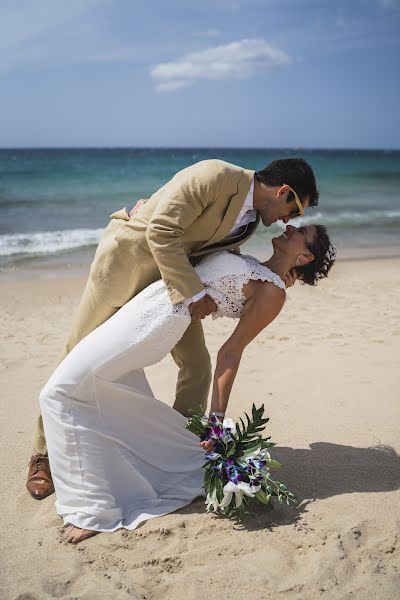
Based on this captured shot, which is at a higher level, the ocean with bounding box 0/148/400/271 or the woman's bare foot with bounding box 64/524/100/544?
the woman's bare foot with bounding box 64/524/100/544

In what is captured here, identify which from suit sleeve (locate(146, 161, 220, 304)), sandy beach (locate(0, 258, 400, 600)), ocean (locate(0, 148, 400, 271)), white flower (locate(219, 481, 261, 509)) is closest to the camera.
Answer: sandy beach (locate(0, 258, 400, 600))

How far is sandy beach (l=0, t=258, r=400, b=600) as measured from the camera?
307 cm

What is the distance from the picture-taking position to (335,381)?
5.80 metres

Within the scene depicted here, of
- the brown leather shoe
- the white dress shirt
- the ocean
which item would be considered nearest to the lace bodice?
the white dress shirt

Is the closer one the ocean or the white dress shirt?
the white dress shirt

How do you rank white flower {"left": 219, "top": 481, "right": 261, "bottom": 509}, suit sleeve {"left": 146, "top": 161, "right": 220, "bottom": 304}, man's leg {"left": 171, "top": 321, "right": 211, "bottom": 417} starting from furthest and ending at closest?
man's leg {"left": 171, "top": 321, "right": 211, "bottom": 417} < white flower {"left": 219, "top": 481, "right": 261, "bottom": 509} < suit sleeve {"left": 146, "top": 161, "right": 220, "bottom": 304}

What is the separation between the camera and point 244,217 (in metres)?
3.61

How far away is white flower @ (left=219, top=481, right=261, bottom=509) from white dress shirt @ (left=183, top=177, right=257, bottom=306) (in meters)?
0.99

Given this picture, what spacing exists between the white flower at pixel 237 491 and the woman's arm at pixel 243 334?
15.4 inches

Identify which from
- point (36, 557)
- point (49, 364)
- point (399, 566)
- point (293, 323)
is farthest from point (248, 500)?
point (293, 323)

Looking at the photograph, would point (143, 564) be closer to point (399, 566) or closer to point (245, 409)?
point (399, 566)

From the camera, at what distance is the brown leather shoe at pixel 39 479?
390 centimetres

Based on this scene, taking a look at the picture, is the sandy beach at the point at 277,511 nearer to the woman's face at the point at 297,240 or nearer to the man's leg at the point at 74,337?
the man's leg at the point at 74,337

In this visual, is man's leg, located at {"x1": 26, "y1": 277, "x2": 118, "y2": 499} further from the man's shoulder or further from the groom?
the man's shoulder
